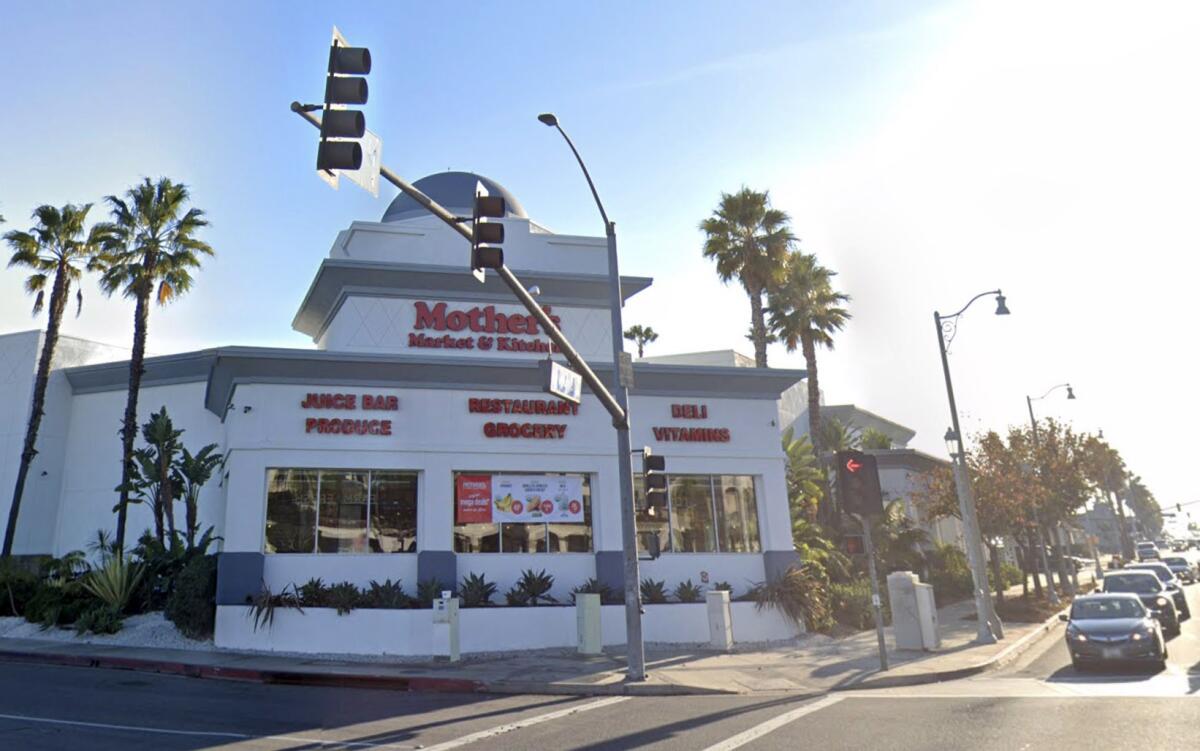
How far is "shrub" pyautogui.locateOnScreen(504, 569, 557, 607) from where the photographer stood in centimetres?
2036

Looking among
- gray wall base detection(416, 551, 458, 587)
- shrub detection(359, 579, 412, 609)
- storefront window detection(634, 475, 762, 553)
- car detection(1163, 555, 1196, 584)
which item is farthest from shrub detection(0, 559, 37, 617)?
car detection(1163, 555, 1196, 584)

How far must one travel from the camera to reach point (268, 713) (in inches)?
469

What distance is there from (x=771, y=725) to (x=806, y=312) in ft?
89.1

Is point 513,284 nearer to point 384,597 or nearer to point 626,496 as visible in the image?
point 626,496

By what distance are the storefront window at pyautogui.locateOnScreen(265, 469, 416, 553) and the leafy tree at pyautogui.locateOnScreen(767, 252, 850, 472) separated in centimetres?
2017

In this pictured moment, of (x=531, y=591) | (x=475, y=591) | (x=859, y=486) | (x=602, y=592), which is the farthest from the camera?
(x=602, y=592)

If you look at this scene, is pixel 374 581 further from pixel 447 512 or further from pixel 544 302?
pixel 544 302

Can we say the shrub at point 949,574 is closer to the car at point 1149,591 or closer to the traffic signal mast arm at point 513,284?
the car at point 1149,591

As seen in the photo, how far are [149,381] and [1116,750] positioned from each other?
32.8 meters

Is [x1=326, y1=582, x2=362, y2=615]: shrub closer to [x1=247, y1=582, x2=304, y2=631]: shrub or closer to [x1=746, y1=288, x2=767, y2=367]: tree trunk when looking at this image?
[x1=247, y1=582, x2=304, y2=631]: shrub

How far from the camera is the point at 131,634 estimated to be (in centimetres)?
2047

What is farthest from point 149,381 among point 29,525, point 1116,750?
point 1116,750

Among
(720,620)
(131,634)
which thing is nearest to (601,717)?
(720,620)

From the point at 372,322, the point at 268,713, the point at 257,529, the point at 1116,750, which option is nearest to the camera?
the point at 1116,750
